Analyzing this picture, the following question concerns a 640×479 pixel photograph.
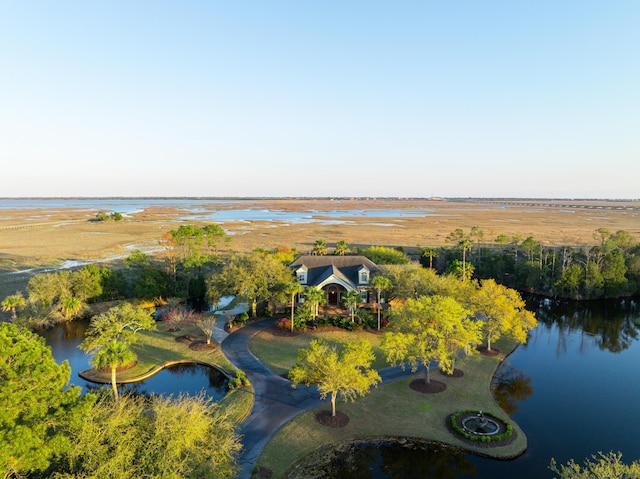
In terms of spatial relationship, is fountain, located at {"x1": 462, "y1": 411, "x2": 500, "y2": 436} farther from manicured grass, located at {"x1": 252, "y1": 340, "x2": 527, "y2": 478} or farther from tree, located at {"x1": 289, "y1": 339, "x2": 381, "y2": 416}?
tree, located at {"x1": 289, "y1": 339, "x2": 381, "y2": 416}

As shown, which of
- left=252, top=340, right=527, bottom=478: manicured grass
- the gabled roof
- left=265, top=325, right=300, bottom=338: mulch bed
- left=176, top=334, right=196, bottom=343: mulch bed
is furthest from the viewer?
the gabled roof

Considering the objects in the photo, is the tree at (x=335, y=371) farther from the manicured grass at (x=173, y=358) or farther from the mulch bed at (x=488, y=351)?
the mulch bed at (x=488, y=351)

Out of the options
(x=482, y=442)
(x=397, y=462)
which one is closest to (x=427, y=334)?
(x=482, y=442)

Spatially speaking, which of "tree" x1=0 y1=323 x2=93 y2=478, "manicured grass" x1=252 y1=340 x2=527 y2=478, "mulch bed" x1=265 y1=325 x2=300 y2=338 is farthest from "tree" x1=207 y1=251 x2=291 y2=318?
"tree" x1=0 y1=323 x2=93 y2=478

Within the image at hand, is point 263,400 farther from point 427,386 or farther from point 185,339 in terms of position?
point 185,339

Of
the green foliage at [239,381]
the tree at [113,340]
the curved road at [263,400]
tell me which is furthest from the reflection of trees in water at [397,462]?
the tree at [113,340]

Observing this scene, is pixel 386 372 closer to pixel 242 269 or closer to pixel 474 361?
pixel 474 361
